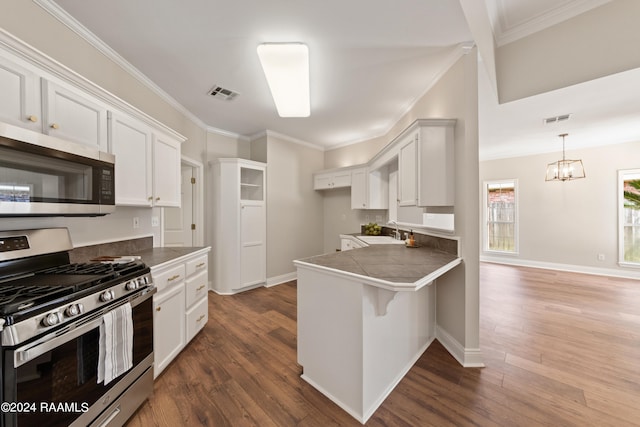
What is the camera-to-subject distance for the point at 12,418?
2.91 feet

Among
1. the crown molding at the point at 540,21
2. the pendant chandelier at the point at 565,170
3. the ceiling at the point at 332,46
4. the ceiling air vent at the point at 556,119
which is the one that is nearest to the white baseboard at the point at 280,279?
the ceiling at the point at 332,46

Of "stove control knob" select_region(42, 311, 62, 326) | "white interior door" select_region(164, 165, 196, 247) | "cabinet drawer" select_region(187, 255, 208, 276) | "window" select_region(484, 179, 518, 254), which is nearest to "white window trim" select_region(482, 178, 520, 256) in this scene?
"window" select_region(484, 179, 518, 254)

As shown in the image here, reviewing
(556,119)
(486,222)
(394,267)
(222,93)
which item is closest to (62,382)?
(394,267)

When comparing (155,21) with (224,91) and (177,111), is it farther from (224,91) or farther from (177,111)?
(177,111)

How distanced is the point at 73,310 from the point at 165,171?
1692mm

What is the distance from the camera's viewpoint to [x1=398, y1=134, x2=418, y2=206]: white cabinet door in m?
2.36

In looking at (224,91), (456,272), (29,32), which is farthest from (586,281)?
(29,32)

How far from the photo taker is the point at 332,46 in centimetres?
212

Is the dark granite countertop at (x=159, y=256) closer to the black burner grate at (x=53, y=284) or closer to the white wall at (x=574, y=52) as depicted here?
the black burner grate at (x=53, y=284)

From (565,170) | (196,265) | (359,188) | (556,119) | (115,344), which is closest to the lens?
(115,344)

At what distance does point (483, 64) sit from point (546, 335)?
111 inches

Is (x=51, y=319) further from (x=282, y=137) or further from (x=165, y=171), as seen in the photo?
(x=282, y=137)

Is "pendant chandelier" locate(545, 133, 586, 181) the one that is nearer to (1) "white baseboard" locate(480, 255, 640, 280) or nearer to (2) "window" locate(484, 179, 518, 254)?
(2) "window" locate(484, 179, 518, 254)

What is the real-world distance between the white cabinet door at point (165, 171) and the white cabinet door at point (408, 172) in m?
2.54
